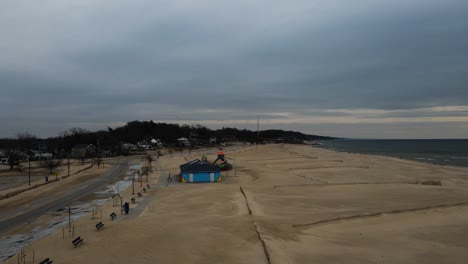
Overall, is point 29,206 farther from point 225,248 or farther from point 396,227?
point 396,227

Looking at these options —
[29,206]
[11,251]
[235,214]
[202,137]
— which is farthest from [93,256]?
[202,137]

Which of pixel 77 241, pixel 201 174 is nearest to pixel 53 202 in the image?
pixel 77 241

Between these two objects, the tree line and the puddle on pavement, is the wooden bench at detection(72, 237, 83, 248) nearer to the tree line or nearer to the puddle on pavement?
the puddle on pavement

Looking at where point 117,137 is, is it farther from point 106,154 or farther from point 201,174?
point 201,174

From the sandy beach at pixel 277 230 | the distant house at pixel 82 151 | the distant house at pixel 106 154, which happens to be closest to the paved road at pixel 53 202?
the sandy beach at pixel 277 230

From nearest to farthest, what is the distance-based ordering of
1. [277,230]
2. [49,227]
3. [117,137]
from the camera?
[277,230] → [49,227] → [117,137]

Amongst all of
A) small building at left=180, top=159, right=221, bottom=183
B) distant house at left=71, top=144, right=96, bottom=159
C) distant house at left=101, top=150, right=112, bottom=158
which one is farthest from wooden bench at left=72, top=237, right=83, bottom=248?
distant house at left=101, top=150, right=112, bottom=158

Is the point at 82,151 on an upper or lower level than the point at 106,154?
upper

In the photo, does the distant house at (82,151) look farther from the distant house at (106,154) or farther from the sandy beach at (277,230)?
the sandy beach at (277,230)

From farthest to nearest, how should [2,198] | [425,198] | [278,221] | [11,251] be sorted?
[2,198] → [425,198] → [278,221] → [11,251]
